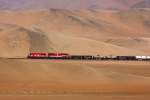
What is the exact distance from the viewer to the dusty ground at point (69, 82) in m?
50.9

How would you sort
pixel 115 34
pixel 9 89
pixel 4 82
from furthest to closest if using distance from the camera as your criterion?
pixel 115 34 → pixel 4 82 → pixel 9 89

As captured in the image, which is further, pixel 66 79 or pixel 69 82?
pixel 66 79

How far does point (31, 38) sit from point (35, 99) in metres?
80.2

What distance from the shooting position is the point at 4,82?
198ft

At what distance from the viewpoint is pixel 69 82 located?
62.2 meters

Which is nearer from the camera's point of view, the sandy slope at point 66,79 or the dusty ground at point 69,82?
the dusty ground at point 69,82

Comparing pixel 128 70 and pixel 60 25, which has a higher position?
pixel 60 25

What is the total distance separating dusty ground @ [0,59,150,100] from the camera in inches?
2003

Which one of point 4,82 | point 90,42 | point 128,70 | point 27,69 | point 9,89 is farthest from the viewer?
point 90,42

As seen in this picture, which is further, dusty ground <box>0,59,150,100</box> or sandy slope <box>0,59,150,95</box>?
sandy slope <box>0,59,150,95</box>

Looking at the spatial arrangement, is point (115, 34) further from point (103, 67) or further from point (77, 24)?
point (103, 67)

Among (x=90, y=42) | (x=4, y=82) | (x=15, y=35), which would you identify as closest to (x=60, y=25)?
(x=90, y=42)

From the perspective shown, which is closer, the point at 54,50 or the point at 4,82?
the point at 4,82

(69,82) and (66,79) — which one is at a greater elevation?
(66,79)
